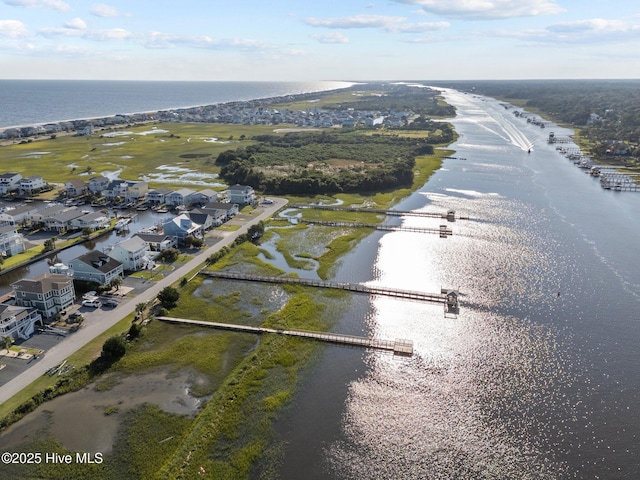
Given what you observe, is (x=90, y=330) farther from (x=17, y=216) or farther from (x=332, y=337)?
(x=17, y=216)

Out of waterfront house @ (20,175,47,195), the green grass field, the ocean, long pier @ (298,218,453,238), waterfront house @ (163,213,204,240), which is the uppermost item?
the green grass field

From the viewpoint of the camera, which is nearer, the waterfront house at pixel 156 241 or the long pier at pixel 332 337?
the long pier at pixel 332 337

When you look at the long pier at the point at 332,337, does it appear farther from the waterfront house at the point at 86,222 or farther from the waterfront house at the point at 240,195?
the waterfront house at the point at 240,195

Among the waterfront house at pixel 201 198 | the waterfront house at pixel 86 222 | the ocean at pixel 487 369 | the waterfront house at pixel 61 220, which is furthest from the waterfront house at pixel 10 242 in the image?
the ocean at pixel 487 369

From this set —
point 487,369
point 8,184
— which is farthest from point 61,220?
point 487,369

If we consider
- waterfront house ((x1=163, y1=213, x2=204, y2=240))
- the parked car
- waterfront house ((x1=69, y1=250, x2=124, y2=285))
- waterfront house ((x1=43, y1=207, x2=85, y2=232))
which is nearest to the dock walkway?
waterfront house ((x1=69, y1=250, x2=124, y2=285))

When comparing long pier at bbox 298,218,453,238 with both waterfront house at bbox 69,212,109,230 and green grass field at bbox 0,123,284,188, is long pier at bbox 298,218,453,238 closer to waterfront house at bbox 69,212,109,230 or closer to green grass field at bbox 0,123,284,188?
waterfront house at bbox 69,212,109,230
